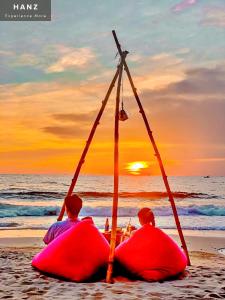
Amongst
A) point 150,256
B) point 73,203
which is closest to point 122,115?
point 73,203

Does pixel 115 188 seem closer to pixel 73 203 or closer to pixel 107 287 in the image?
pixel 73 203

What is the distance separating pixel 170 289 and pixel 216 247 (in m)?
5.23

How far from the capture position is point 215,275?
6109mm

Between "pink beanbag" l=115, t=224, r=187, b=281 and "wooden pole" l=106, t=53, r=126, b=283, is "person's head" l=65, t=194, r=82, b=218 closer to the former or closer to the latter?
"wooden pole" l=106, t=53, r=126, b=283

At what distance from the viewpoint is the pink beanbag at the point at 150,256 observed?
18.7 feet

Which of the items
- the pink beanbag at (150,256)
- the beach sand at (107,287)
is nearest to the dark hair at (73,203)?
the pink beanbag at (150,256)

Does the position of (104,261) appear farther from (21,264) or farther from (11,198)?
(11,198)

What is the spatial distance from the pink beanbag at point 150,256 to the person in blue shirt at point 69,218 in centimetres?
75

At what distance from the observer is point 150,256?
5.75 m

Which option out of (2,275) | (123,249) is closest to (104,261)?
(123,249)

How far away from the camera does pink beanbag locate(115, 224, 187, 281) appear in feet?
18.7

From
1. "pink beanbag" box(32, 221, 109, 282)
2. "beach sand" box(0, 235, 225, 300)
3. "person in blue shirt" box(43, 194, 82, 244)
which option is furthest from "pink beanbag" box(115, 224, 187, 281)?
"person in blue shirt" box(43, 194, 82, 244)

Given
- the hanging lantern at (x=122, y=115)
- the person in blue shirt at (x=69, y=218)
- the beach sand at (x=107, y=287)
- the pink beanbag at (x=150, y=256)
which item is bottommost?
the beach sand at (x=107, y=287)

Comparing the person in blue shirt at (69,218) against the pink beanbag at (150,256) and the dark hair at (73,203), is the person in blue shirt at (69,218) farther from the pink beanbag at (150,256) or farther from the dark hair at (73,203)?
the pink beanbag at (150,256)
